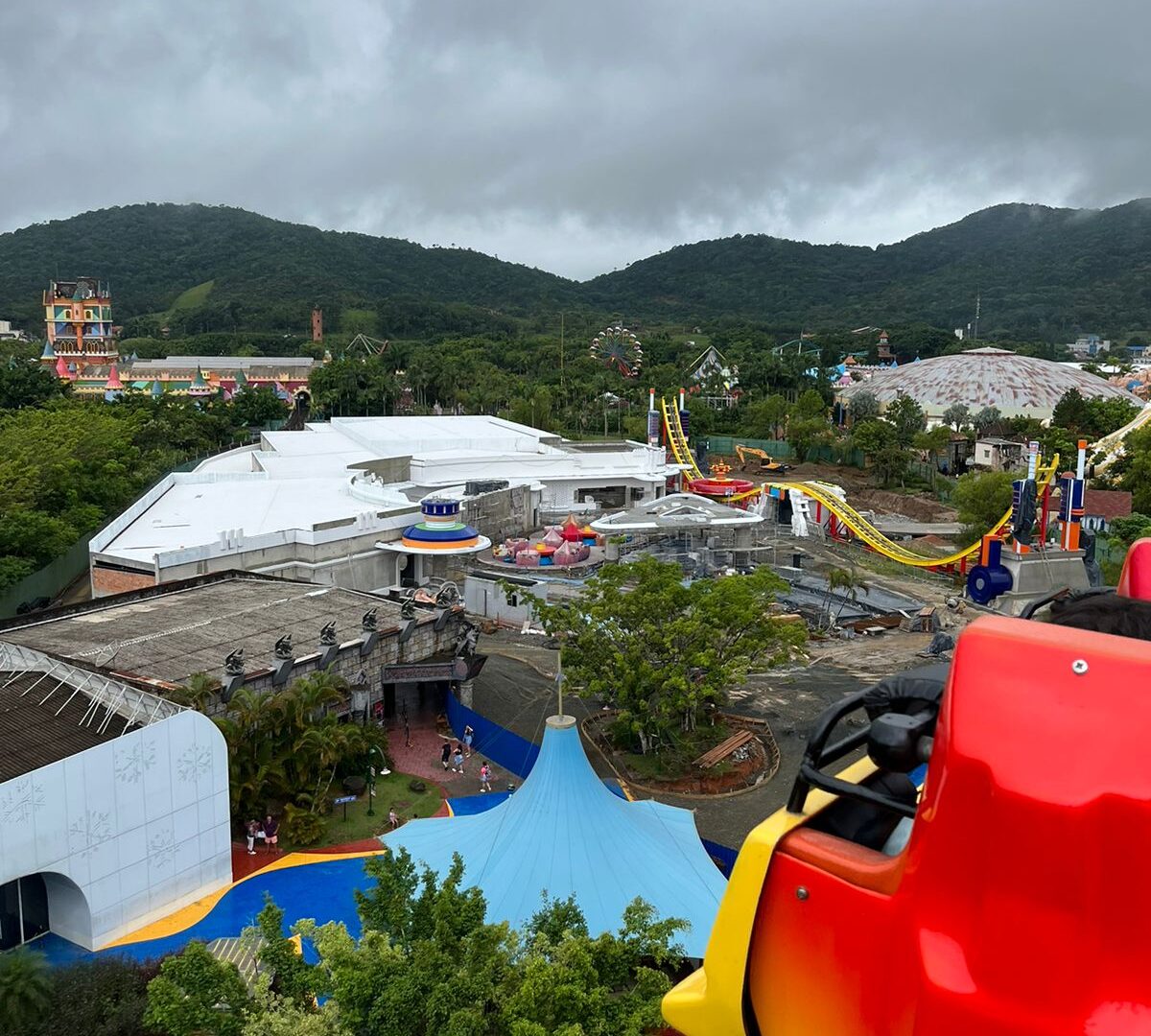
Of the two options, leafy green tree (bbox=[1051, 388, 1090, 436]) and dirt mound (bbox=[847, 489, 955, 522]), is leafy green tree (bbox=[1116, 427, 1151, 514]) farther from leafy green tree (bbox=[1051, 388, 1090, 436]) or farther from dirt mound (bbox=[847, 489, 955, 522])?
leafy green tree (bbox=[1051, 388, 1090, 436])

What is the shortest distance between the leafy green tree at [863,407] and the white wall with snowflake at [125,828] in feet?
254

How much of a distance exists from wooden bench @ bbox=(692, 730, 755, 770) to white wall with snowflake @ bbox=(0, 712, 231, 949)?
33.1ft

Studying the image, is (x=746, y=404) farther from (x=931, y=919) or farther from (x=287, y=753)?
(x=931, y=919)

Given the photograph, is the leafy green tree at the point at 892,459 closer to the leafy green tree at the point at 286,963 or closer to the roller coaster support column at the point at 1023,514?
the roller coaster support column at the point at 1023,514

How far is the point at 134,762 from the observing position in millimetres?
15219

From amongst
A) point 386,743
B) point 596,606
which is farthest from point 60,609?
point 596,606

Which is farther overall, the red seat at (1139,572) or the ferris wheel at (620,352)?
the ferris wheel at (620,352)

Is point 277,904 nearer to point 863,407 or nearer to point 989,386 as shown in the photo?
point 863,407

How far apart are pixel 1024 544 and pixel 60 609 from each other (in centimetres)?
2879

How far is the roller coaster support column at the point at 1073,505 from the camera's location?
33.6 meters

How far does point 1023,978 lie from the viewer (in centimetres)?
328

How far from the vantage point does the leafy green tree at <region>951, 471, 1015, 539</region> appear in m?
48.2

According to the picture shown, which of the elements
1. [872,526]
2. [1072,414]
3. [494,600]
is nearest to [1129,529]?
[872,526]

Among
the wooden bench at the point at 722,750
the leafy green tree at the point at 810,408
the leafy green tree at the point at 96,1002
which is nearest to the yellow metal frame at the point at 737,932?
the leafy green tree at the point at 96,1002
